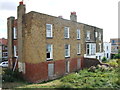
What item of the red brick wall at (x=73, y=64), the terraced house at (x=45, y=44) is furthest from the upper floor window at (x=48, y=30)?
the red brick wall at (x=73, y=64)

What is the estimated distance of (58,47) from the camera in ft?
70.5

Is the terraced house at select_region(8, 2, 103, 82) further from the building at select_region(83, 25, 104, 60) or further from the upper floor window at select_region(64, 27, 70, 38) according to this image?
the building at select_region(83, 25, 104, 60)

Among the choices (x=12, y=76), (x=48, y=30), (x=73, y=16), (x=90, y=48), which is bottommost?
(x=12, y=76)

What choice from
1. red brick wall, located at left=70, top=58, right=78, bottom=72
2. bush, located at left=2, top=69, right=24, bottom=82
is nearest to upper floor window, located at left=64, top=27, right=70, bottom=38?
red brick wall, located at left=70, top=58, right=78, bottom=72

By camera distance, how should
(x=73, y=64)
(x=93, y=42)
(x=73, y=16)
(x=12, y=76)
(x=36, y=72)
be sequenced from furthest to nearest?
(x=93, y=42) → (x=73, y=16) → (x=73, y=64) → (x=12, y=76) → (x=36, y=72)

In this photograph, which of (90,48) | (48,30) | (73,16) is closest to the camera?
(48,30)

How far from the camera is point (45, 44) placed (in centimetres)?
1931

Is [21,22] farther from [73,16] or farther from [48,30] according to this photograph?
[73,16]

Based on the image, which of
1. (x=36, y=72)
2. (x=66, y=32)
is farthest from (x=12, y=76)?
(x=66, y=32)

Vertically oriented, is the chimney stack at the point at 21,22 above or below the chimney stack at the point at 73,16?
below

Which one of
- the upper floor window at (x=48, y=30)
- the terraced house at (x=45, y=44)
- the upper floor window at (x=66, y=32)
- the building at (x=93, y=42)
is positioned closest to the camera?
the terraced house at (x=45, y=44)

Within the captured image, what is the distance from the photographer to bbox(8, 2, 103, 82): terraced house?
59.0 feet

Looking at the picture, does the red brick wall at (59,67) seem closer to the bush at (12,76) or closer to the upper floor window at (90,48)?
the bush at (12,76)

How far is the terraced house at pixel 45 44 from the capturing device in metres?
18.0
